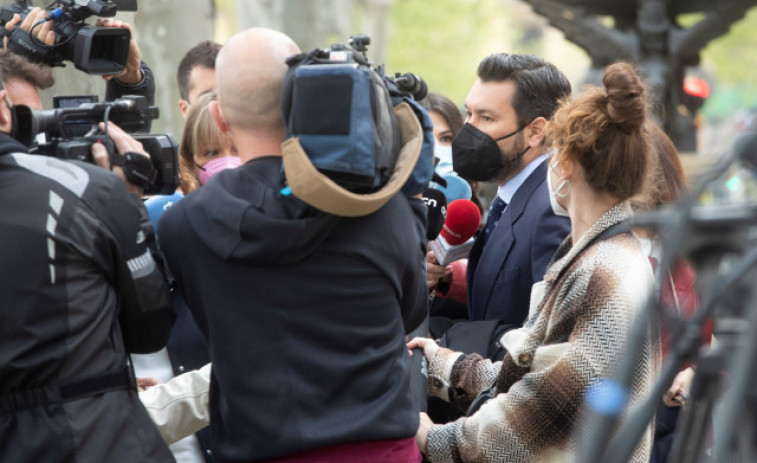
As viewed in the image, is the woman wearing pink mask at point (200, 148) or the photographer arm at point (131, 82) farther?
the photographer arm at point (131, 82)

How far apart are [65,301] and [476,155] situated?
Result: 7.73 ft

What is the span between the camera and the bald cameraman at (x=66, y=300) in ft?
8.20

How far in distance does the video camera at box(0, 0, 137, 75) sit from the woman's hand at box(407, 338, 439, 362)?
4.85 feet

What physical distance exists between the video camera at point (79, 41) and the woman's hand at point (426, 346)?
1477 millimetres

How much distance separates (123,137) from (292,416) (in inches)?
35.6

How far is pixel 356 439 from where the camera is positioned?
273cm

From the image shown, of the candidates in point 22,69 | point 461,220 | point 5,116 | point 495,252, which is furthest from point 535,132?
point 5,116

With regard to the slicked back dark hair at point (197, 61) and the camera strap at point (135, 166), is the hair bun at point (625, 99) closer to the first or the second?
the camera strap at point (135, 166)

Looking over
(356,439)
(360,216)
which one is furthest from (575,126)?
(356,439)

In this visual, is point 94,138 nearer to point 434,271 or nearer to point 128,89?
point 128,89

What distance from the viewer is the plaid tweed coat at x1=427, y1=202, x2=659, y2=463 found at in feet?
9.75

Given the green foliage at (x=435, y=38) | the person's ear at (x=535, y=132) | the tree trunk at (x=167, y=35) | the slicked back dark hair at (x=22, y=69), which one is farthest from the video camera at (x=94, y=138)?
the green foliage at (x=435, y=38)

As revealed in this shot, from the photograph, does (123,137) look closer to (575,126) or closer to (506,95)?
(575,126)

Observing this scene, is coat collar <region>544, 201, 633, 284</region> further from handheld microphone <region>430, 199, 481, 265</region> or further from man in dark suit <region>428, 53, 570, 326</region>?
handheld microphone <region>430, 199, 481, 265</region>
